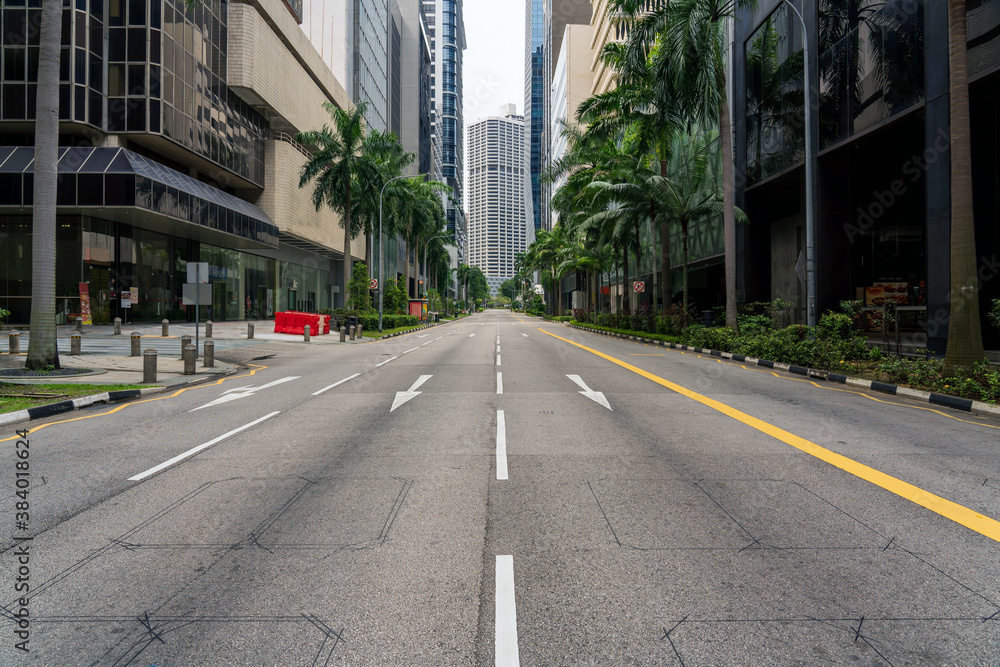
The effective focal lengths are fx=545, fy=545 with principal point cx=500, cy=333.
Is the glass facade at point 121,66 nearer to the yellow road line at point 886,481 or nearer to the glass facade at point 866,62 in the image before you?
the glass facade at point 866,62

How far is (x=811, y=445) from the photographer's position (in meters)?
6.72

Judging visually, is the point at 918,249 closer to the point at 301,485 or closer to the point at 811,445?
the point at 811,445

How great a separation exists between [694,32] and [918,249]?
45.4 feet

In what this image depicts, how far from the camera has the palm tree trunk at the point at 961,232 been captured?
35.5 feet

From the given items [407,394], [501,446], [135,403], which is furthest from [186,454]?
[135,403]

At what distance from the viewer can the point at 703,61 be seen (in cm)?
2048

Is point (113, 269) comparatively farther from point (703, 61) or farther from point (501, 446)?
point (501, 446)

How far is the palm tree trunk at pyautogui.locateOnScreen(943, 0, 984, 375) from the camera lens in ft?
35.5

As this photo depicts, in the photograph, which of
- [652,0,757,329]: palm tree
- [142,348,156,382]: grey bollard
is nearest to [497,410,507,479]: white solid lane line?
[142,348,156,382]: grey bollard

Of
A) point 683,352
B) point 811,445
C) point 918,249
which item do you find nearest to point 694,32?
point 683,352

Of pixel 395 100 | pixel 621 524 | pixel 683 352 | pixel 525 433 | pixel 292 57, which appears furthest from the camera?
pixel 395 100

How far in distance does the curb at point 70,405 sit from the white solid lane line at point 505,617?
9032 mm

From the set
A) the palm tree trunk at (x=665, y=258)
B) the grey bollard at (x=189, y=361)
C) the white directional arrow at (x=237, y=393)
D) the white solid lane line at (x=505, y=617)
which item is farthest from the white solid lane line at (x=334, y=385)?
the palm tree trunk at (x=665, y=258)

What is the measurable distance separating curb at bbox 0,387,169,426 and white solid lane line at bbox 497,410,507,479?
756cm
